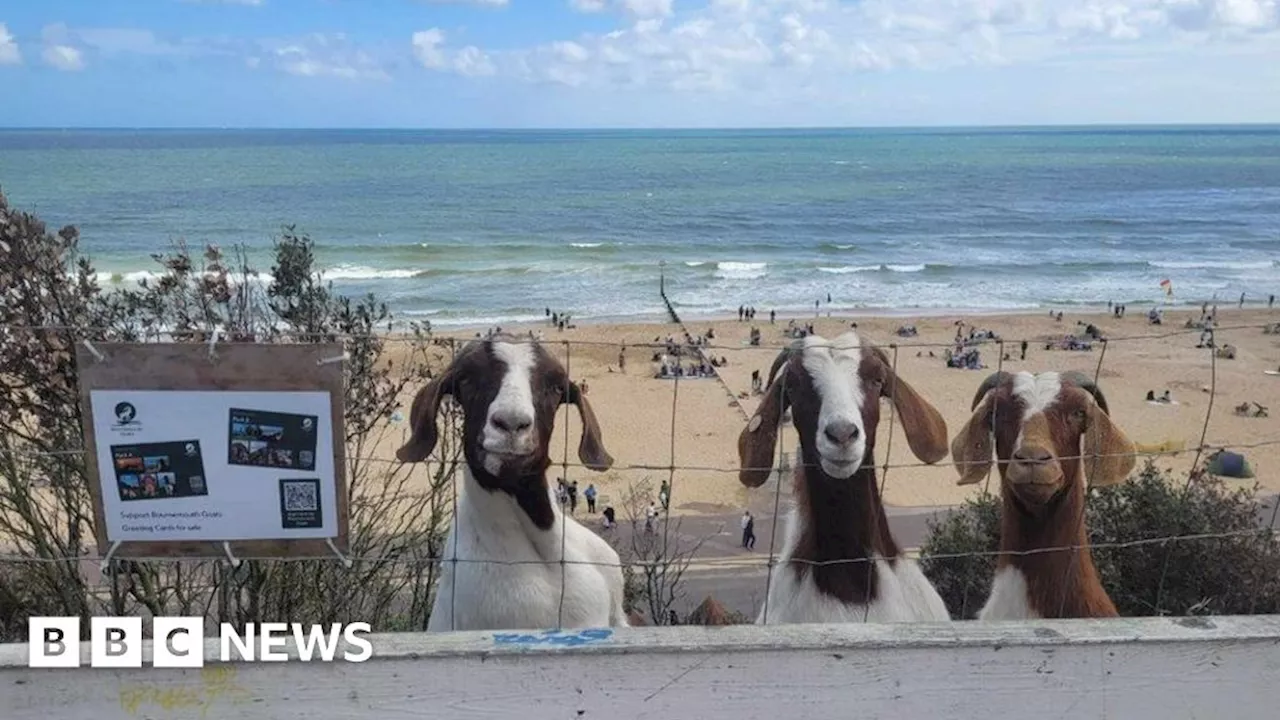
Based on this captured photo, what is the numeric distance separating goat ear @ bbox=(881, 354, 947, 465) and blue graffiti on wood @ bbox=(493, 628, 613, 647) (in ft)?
4.44

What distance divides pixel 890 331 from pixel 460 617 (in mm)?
32282

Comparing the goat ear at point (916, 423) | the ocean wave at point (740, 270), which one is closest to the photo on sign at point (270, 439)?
the goat ear at point (916, 423)

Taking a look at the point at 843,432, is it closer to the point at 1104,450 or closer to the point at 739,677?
the point at 739,677

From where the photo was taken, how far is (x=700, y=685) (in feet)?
10.0

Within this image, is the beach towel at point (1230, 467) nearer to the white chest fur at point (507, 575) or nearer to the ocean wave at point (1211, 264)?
the white chest fur at point (507, 575)

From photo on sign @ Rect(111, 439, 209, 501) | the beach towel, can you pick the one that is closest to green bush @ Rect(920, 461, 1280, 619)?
photo on sign @ Rect(111, 439, 209, 501)

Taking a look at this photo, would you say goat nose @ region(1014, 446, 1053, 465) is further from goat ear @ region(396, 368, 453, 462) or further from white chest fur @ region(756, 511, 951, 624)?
goat ear @ region(396, 368, 453, 462)

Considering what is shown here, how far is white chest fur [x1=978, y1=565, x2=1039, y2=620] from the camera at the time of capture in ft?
12.6

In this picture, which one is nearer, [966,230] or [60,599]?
[60,599]

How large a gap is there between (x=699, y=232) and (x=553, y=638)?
209ft

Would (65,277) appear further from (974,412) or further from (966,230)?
(966,230)

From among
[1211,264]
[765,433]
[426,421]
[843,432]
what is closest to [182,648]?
[426,421]

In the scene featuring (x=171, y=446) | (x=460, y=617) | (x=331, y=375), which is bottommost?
(x=460, y=617)

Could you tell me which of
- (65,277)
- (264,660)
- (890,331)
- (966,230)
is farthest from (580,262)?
(264,660)
